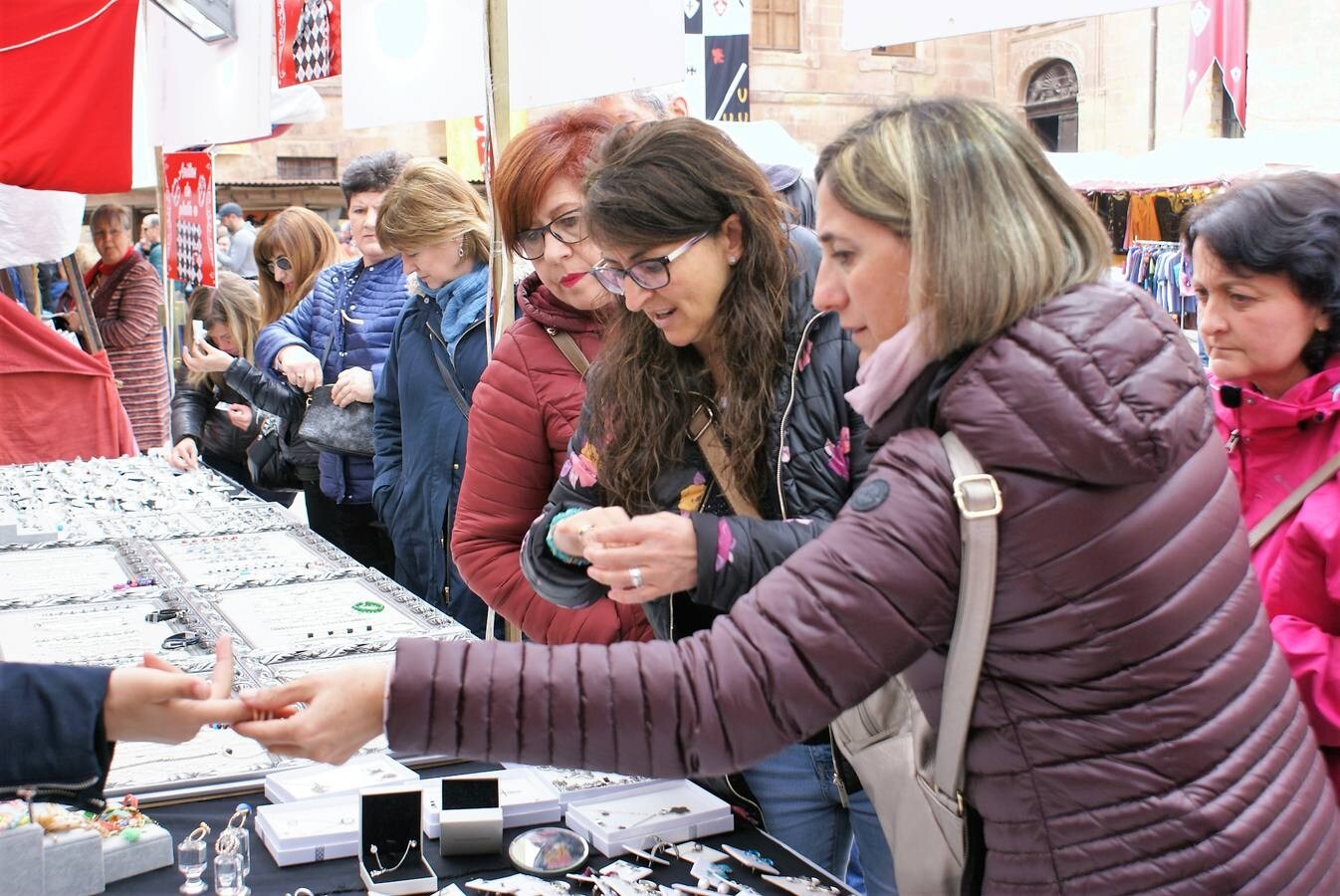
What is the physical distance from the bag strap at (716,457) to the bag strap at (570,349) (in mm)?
427

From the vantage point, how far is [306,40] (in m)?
5.12

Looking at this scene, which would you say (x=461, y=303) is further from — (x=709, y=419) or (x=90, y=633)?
(x=709, y=419)

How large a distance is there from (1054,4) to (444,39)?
2026 mm

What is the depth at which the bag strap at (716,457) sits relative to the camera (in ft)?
5.80

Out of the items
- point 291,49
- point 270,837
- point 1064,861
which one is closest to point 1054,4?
point 1064,861

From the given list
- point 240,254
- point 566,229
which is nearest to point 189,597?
point 566,229

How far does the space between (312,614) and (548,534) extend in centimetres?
126

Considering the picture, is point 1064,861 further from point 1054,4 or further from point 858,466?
point 1054,4

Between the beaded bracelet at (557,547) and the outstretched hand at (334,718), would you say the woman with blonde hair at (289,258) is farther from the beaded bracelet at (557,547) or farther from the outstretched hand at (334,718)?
the outstretched hand at (334,718)

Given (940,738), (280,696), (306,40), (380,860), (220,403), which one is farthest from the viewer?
(306,40)

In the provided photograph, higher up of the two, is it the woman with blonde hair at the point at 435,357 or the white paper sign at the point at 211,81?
the white paper sign at the point at 211,81

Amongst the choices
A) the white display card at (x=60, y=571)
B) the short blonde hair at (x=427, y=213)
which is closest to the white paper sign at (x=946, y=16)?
the short blonde hair at (x=427, y=213)

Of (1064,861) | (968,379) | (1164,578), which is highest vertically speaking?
(968,379)

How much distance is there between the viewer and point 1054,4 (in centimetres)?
171
